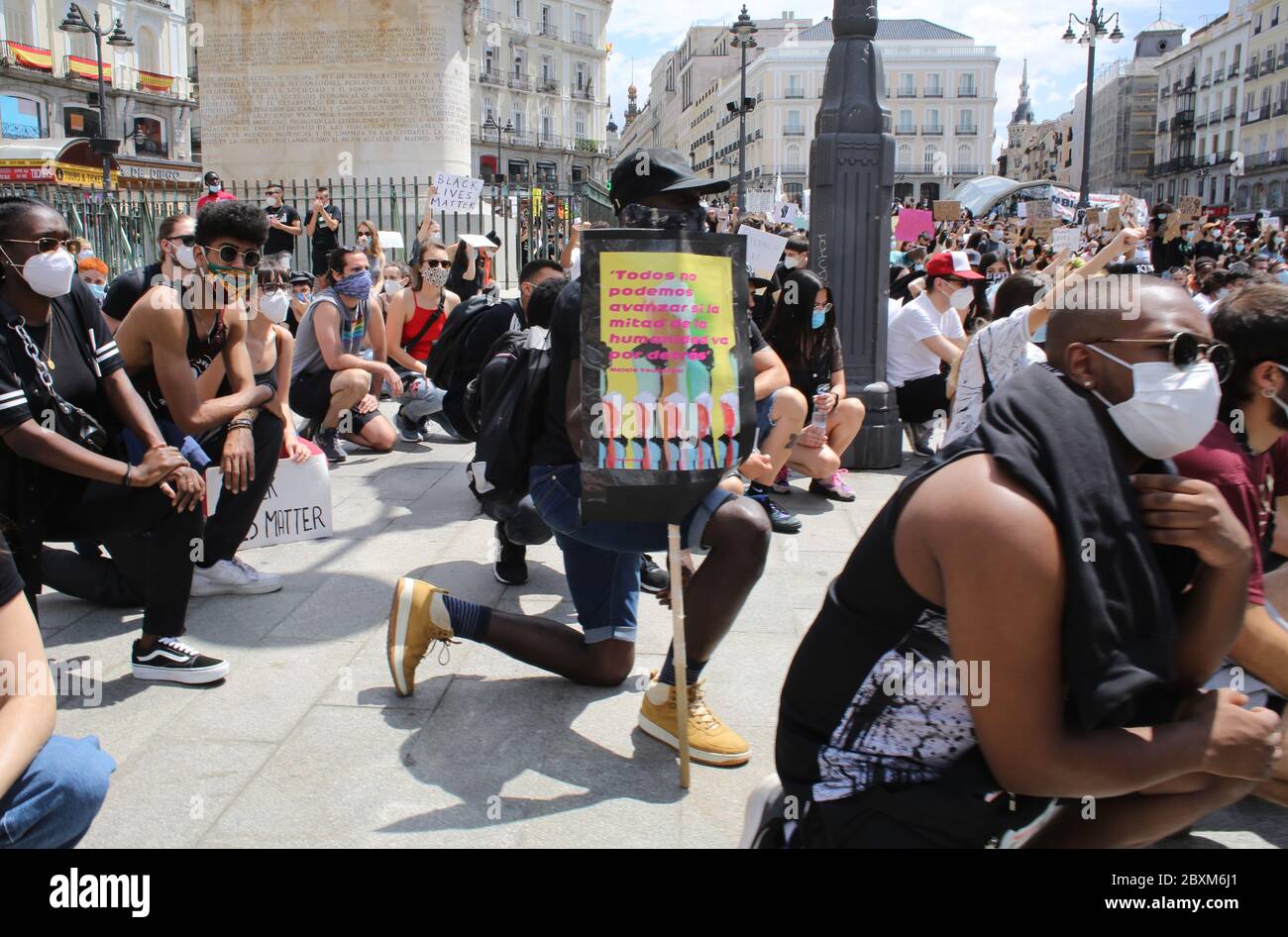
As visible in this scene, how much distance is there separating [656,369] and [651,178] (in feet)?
2.25

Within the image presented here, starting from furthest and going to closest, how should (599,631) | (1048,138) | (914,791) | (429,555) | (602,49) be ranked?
(1048,138) < (602,49) < (429,555) < (599,631) < (914,791)

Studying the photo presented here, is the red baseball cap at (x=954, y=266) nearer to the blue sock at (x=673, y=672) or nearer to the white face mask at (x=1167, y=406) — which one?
the blue sock at (x=673, y=672)

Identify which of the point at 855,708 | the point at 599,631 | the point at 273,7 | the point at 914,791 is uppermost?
the point at 273,7

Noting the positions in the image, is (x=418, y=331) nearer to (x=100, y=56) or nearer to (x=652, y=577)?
(x=652, y=577)

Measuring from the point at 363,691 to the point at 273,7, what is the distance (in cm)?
1437

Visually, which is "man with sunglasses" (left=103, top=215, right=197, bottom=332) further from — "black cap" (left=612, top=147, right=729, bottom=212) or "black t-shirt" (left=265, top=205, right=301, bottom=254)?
"black t-shirt" (left=265, top=205, right=301, bottom=254)

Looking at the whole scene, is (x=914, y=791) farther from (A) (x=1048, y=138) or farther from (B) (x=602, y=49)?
(A) (x=1048, y=138)

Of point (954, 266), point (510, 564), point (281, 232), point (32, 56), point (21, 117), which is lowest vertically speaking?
point (510, 564)

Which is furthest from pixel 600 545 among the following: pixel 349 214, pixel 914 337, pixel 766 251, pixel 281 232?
pixel 349 214

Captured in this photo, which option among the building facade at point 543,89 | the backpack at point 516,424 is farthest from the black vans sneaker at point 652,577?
the building facade at point 543,89

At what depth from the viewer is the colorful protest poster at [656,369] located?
115 inches

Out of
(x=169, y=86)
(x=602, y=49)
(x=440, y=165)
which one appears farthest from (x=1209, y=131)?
(x=440, y=165)

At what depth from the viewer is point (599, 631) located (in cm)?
371

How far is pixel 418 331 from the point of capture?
890 centimetres
